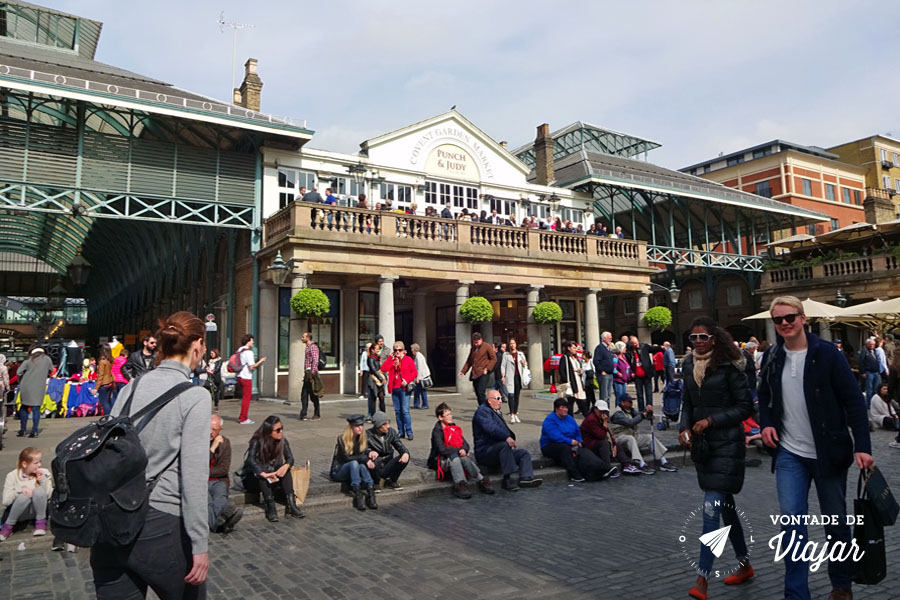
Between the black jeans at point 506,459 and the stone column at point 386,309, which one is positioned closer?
the black jeans at point 506,459

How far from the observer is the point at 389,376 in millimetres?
12227

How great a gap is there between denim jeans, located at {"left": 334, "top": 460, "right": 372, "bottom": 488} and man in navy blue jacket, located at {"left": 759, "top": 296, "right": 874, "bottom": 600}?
4.90m

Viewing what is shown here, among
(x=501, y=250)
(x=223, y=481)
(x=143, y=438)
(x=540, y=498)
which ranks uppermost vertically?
(x=501, y=250)

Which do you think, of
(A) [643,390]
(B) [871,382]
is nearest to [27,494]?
(A) [643,390]

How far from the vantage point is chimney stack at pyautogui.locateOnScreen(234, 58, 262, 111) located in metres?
22.3

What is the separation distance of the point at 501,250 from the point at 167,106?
35.7ft

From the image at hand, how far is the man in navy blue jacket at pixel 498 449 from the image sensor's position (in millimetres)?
8531

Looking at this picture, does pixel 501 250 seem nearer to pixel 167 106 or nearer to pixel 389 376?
pixel 389 376

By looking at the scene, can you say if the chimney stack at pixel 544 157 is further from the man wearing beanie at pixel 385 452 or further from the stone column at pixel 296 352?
the man wearing beanie at pixel 385 452

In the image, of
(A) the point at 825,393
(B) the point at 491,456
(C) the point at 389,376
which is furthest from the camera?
(C) the point at 389,376

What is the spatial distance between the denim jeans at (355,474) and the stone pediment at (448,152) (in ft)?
50.9

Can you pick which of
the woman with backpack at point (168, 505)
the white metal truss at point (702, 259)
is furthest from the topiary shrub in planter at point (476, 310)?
the woman with backpack at point (168, 505)

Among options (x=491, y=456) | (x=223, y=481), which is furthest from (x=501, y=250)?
(x=223, y=481)

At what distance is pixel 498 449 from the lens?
28.5ft
